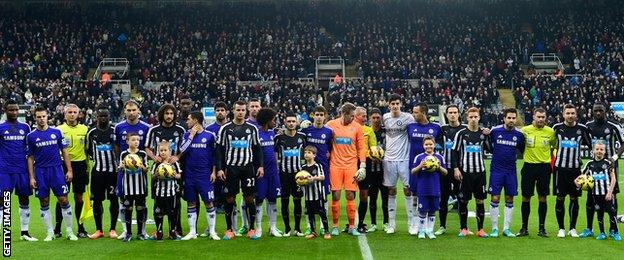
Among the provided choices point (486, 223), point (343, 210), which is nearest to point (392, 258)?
point (486, 223)

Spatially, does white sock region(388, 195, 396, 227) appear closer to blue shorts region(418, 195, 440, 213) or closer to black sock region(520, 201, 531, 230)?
blue shorts region(418, 195, 440, 213)

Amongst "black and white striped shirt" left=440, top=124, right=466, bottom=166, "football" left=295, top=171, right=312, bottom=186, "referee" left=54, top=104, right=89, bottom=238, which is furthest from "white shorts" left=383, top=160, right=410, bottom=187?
"referee" left=54, top=104, right=89, bottom=238

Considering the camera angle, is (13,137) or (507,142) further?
(507,142)

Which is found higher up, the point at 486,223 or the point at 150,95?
the point at 150,95

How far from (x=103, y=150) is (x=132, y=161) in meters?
0.98

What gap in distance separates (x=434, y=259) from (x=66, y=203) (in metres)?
5.63

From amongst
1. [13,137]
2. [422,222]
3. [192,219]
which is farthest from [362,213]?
[13,137]

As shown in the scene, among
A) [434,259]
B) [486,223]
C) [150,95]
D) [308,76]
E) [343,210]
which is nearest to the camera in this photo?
[434,259]

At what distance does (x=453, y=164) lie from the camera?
1450 cm

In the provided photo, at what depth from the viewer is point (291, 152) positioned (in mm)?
14484

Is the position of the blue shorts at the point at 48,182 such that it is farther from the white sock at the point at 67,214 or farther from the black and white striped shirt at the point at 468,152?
the black and white striped shirt at the point at 468,152

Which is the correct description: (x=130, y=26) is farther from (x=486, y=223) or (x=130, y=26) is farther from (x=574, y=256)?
(x=574, y=256)

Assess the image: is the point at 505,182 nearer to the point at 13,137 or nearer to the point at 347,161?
the point at 347,161

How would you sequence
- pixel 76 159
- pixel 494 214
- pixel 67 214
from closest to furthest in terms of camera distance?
pixel 67 214, pixel 494 214, pixel 76 159
